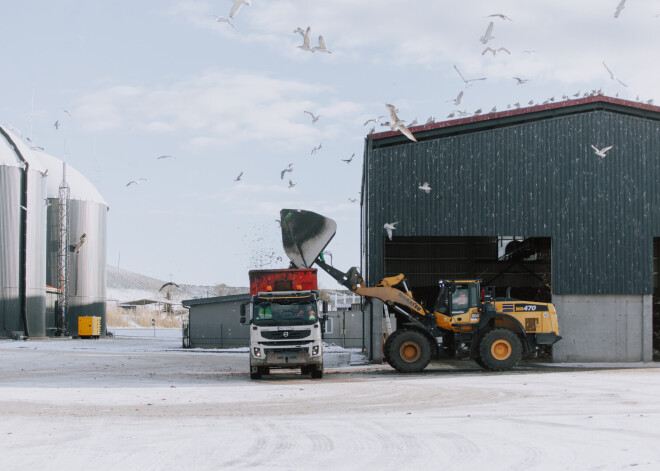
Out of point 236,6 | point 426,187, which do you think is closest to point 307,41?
point 236,6

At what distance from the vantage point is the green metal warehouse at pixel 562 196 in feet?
103

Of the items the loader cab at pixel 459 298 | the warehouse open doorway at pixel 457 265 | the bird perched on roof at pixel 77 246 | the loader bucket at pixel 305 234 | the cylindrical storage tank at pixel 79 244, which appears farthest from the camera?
the cylindrical storage tank at pixel 79 244

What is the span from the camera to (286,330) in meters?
23.6

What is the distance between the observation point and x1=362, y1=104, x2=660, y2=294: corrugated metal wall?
31.6 m

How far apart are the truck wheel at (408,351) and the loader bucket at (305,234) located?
3.98 m

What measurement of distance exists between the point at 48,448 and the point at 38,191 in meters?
50.2

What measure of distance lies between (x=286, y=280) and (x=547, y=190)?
12.3 m

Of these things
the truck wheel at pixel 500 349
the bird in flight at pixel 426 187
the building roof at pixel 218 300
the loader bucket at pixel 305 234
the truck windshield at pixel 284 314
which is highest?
the bird in flight at pixel 426 187

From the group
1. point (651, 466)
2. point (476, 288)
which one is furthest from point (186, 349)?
point (651, 466)

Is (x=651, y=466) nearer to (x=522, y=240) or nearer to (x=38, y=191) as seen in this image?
(x=522, y=240)

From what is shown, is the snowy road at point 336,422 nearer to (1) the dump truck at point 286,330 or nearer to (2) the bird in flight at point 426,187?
(1) the dump truck at point 286,330

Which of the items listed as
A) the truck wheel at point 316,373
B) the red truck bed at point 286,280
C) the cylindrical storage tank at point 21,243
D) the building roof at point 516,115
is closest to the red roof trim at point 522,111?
the building roof at point 516,115

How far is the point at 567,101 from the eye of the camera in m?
31.8

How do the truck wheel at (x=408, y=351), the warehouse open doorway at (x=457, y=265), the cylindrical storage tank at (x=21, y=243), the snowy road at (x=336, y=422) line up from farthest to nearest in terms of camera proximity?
the cylindrical storage tank at (x=21, y=243)
the warehouse open doorway at (x=457, y=265)
the truck wheel at (x=408, y=351)
the snowy road at (x=336, y=422)
